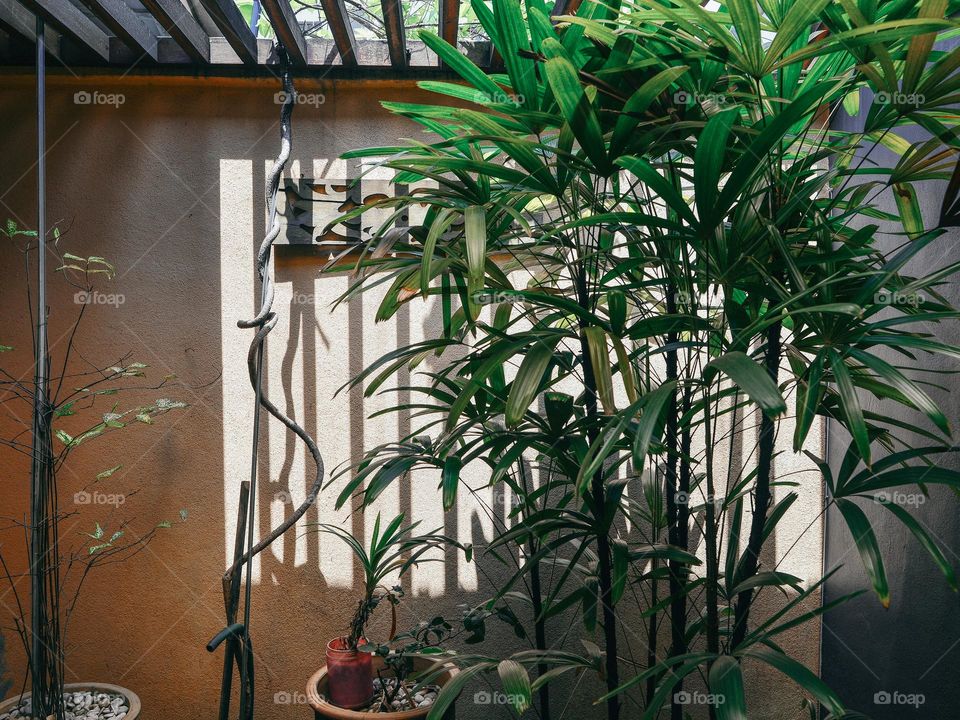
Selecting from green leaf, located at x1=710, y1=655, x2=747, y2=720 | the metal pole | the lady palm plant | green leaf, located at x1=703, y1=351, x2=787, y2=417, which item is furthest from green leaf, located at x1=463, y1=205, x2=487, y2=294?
the metal pole

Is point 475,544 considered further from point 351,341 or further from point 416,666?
point 351,341

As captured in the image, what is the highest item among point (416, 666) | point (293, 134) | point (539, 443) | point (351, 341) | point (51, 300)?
point (293, 134)

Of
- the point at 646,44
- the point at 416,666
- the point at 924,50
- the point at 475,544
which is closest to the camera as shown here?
the point at 924,50

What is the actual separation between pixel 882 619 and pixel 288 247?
7.27 feet

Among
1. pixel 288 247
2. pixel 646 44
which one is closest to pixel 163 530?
pixel 288 247

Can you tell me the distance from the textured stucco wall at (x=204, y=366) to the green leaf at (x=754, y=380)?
1535 mm

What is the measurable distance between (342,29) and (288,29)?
0.56 feet

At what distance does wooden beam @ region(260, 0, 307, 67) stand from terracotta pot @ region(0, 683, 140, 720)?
2.08 m

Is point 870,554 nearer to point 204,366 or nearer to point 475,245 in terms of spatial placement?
point 475,245

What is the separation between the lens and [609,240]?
176 centimetres

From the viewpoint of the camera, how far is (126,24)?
2227 millimetres

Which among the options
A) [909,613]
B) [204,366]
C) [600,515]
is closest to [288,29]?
[204,366]

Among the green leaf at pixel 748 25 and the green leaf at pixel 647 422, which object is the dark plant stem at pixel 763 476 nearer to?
the green leaf at pixel 647 422

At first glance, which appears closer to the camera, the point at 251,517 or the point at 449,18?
the point at 251,517
